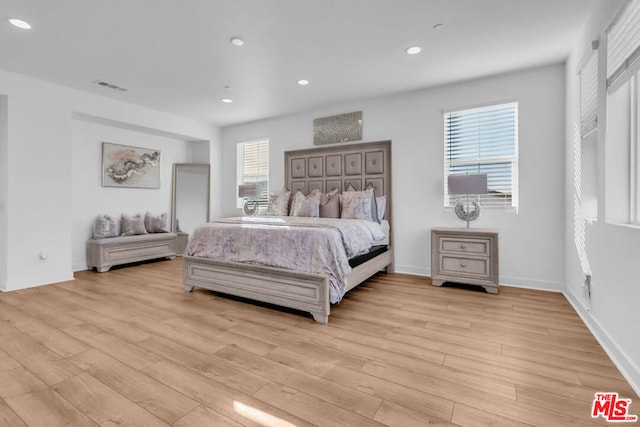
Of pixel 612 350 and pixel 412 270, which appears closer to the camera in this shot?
pixel 612 350

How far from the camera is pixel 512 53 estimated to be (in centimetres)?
316

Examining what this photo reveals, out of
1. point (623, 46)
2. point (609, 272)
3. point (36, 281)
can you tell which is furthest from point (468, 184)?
point (36, 281)

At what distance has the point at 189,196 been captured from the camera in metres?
5.98

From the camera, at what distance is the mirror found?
5.89 m

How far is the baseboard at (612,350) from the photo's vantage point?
162 centimetres

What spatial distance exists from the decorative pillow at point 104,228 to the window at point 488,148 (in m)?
5.21

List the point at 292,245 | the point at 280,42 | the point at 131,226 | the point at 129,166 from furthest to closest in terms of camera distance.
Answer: the point at 129,166, the point at 131,226, the point at 280,42, the point at 292,245

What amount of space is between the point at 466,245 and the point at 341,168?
2178 mm

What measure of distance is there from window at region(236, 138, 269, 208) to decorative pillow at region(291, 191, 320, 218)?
117 centimetres

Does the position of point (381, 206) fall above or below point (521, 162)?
below

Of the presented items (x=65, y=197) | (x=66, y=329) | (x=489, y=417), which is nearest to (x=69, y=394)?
(x=66, y=329)

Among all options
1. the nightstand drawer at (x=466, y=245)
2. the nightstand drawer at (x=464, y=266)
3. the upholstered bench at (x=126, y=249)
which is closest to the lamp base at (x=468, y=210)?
the nightstand drawer at (x=466, y=245)

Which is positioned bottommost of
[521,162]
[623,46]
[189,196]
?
[189,196]

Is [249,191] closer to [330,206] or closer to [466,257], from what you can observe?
[330,206]
